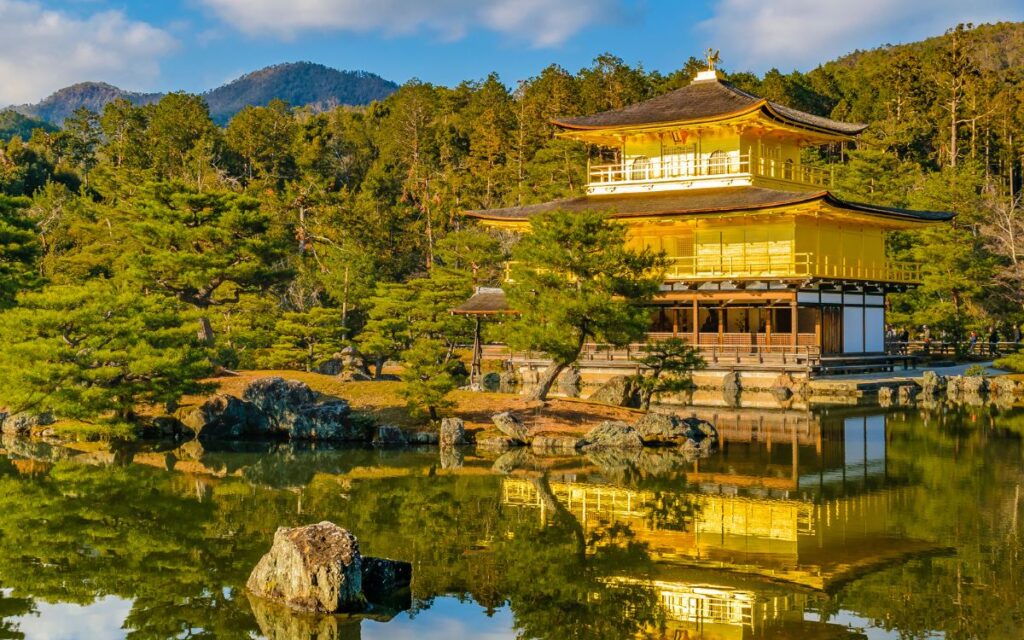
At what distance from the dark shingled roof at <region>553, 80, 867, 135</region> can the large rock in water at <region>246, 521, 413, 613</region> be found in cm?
2821

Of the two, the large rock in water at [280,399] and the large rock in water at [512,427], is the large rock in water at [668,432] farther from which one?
the large rock in water at [280,399]

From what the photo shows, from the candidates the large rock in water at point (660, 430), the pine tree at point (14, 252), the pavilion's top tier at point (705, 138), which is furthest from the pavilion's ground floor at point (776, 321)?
the pine tree at point (14, 252)

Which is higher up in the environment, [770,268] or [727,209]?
[727,209]

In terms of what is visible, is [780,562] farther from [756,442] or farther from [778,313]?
[778,313]

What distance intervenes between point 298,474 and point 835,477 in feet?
29.7

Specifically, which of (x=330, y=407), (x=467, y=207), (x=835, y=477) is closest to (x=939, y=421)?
(x=835, y=477)

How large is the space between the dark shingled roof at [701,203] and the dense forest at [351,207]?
2924mm

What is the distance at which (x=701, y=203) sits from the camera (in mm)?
34875

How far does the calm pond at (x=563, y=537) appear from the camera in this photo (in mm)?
9344

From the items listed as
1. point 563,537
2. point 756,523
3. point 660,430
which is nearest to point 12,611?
point 563,537

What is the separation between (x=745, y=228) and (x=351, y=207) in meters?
21.2

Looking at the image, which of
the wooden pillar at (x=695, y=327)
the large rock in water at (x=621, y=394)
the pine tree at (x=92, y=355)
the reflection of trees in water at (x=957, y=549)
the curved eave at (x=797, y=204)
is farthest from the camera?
the wooden pillar at (x=695, y=327)

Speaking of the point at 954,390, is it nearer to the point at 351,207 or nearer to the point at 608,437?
the point at 608,437

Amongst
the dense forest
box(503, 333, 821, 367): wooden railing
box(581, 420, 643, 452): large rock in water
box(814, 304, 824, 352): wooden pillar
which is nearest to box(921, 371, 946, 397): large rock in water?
box(503, 333, 821, 367): wooden railing
